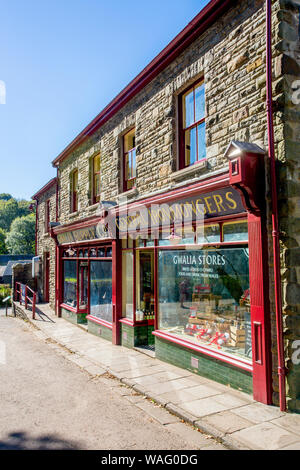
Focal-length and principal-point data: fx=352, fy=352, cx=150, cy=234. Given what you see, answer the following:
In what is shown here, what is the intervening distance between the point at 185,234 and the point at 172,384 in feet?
9.83

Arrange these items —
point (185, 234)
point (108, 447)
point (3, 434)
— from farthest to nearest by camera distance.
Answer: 1. point (185, 234)
2. point (3, 434)
3. point (108, 447)

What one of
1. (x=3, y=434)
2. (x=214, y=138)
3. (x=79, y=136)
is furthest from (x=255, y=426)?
(x=79, y=136)

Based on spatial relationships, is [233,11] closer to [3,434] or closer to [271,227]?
[271,227]

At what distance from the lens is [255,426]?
184 inches

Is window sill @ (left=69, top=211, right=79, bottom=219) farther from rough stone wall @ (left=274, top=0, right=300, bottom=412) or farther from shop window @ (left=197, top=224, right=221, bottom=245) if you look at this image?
rough stone wall @ (left=274, top=0, right=300, bottom=412)

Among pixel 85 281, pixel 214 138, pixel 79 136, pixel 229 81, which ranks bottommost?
pixel 85 281

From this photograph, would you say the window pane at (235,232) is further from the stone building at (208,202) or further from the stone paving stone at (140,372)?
the stone paving stone at (140,372)

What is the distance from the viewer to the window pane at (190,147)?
7.72 meters

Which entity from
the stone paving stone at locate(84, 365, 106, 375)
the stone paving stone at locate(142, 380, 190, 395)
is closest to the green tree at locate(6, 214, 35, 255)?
the stone paving stone at locate(84, 365, 106, 375)

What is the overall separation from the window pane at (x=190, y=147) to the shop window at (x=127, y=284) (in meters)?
3.22

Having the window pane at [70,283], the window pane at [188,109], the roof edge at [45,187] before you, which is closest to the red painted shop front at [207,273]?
the window pane at [188,109]

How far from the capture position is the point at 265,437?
172 inches

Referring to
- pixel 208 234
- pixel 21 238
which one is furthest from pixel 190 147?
pixel 21 238

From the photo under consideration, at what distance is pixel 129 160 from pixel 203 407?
7096 mm
